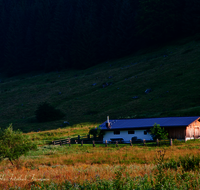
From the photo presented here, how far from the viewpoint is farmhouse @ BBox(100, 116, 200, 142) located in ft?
128

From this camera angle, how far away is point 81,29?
11938 cm

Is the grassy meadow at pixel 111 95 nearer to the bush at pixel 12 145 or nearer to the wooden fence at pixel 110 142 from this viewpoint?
the wooden fence at pixel 110 142

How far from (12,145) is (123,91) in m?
47.2

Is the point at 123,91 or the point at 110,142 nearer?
the point at 110,142

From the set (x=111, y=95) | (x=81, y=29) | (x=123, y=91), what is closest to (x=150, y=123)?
(x=111, y=95)

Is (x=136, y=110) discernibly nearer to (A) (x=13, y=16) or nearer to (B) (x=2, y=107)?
(B) (x=2, y=107)

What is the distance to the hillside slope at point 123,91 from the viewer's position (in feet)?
191

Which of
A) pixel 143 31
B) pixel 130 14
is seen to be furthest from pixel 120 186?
pixel 130 14

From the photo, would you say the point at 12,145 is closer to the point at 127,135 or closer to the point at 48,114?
the point at 127,135

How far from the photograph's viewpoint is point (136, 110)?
190ft

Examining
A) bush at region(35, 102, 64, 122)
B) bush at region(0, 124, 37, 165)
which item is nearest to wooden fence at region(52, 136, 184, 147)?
bush at region(0, 124, 37, 165)

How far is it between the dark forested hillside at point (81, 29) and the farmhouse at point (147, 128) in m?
58.4

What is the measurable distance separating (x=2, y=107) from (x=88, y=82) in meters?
25.0

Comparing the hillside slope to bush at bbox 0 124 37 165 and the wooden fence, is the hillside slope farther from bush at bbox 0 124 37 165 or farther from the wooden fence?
bush at bbox 0 124 37 165
